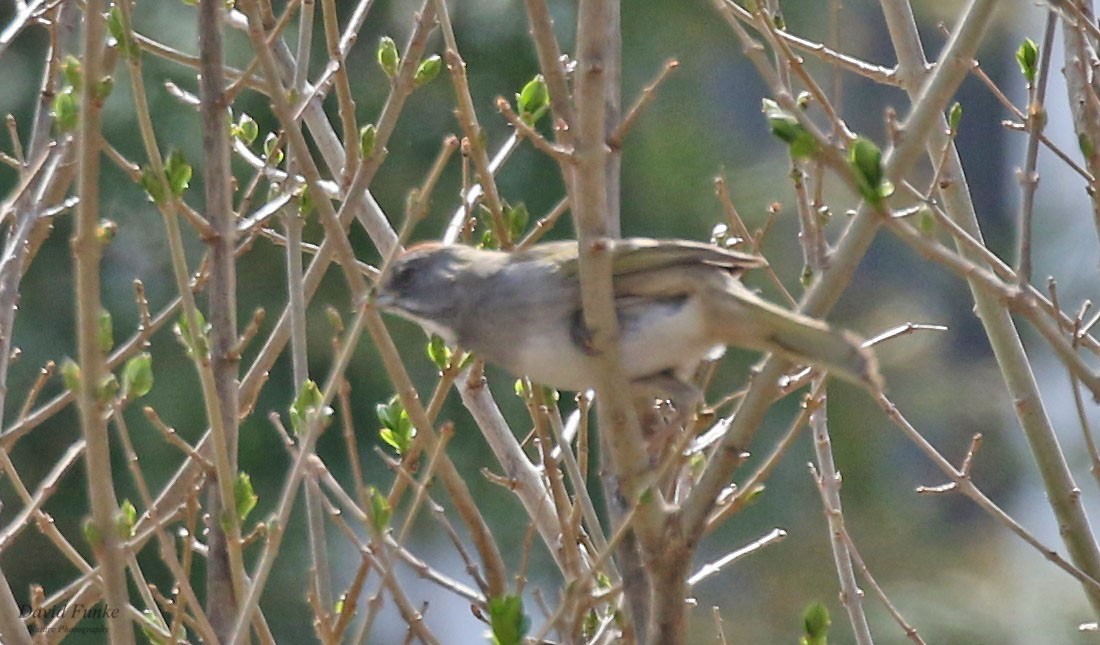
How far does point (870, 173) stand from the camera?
2.31 meters

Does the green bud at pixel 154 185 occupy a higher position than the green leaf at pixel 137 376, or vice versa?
the green bud at pixel 154 185

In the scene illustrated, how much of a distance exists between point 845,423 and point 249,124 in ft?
30.0

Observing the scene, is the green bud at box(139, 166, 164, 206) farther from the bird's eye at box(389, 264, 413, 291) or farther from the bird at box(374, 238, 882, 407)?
the bird's eye at box(389, 264, 413, 291)

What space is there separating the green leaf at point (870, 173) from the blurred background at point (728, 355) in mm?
6028

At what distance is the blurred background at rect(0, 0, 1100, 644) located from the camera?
9281 mm

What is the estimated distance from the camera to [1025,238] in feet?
8.86

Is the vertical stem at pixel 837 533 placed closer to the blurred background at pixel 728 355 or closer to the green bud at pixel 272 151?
the green bud at pixel 272 151

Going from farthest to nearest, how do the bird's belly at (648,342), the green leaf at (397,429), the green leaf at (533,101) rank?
the green leaf at (533,101), the green leaf at (397,429), the bird's belly at (648,342)

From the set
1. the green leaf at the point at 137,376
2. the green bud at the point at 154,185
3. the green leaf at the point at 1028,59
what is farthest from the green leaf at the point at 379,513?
the green leaf at the point at 1028,59

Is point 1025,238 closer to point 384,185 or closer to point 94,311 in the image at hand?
point 94,311

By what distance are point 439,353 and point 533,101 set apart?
2.04 ft

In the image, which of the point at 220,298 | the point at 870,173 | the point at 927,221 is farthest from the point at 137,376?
the point at 927,221

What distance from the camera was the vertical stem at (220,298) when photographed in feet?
8.50

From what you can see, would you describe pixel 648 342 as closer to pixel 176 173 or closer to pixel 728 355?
pixel 176 173
